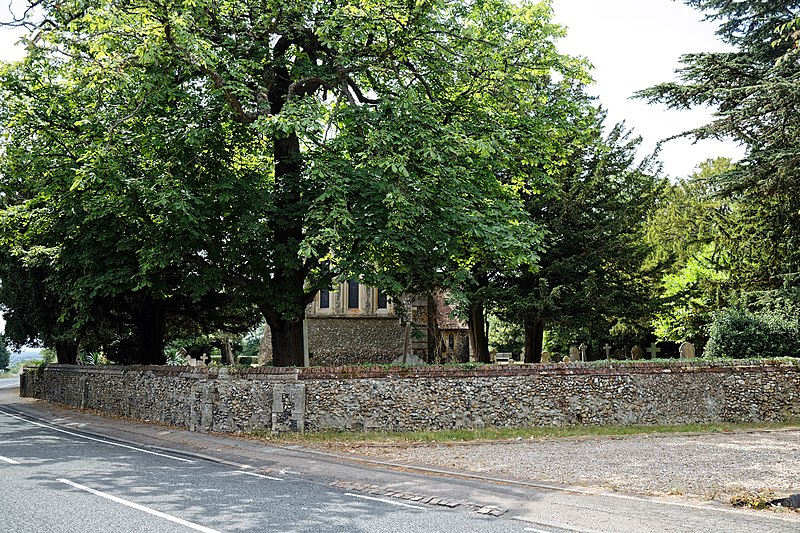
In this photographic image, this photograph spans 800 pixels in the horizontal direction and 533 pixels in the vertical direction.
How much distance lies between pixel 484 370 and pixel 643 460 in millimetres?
5211

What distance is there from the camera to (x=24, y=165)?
59.3 ft

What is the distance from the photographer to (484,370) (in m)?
16.8

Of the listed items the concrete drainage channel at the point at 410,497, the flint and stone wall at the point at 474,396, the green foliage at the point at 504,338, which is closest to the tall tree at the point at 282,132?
the flint and stone wall at the point at 474,396

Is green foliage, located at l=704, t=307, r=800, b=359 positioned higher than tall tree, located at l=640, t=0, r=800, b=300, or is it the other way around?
tall tree, located at l=640, t=0, r=800, b=300

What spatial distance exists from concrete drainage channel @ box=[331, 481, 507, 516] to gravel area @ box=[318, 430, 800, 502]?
207 centimetres

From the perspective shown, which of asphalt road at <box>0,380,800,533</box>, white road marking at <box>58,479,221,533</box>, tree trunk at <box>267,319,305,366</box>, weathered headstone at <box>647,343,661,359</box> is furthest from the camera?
weathered headstone at <box>647,343,661,359</box>

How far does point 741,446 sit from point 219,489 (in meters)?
11.0

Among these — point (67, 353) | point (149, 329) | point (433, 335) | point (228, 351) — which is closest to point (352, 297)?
point (433, 335)

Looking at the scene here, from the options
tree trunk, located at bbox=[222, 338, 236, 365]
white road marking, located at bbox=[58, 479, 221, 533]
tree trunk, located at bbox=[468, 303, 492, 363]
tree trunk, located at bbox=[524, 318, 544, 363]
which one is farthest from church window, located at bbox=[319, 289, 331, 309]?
white road marking, located at bbox=[58, 479, 221, 533]

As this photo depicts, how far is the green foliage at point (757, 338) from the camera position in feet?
64.9

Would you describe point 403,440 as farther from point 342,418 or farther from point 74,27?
point 74,27

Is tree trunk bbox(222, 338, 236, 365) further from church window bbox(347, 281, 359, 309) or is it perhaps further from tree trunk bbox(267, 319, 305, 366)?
tree trunk bbox(267, 319, 305, 366)

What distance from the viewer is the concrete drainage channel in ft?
28.7

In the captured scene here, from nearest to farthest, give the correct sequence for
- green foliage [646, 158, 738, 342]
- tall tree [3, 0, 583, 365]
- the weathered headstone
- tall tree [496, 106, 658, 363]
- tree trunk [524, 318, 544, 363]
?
1. tall tree [3, 0, 583, 365]
2. tall tree [496, 106, 658, 363]
3. green foliage [646, 158, 738, 342]
4. tree trunk [524, 318, 544, 363]
5. the weathered headstone
